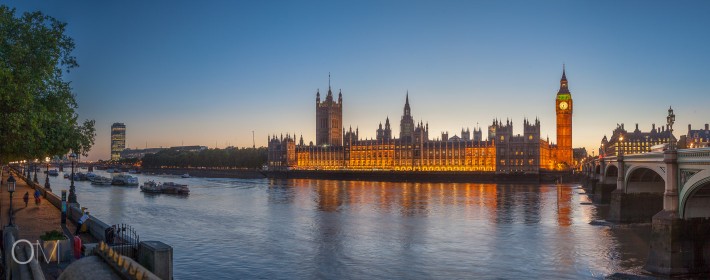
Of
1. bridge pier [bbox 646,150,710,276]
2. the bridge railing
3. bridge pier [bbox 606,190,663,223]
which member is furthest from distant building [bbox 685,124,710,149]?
bridge pier [bbox 646,150,710,276]

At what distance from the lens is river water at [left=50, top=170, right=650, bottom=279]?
28672 mm

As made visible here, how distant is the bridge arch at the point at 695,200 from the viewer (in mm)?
25711

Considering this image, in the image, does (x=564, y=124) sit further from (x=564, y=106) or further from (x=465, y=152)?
(x=465, y=152)

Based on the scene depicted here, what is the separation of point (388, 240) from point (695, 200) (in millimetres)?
18694

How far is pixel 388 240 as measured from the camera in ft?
127

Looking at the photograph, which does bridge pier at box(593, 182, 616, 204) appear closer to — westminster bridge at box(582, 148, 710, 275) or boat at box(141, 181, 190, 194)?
westminster bridge at box(582, 148, 710, 275)

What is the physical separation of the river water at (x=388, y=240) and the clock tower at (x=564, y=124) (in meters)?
124

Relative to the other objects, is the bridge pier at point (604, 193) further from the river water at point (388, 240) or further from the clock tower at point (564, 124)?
the clock tower at point (564, 124)

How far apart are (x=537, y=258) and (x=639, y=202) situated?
20.2 meters

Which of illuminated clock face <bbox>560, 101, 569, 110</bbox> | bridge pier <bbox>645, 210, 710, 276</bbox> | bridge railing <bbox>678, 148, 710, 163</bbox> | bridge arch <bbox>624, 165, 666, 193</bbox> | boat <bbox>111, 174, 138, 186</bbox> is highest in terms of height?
illuminated clock face <bbox>560, 101, 569, 110</bbox>

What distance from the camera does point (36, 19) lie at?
2572cm

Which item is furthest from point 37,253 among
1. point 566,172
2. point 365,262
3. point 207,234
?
point 566,172

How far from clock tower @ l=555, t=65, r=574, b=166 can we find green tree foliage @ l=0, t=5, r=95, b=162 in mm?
168803

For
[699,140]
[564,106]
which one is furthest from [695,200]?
[564,106]
